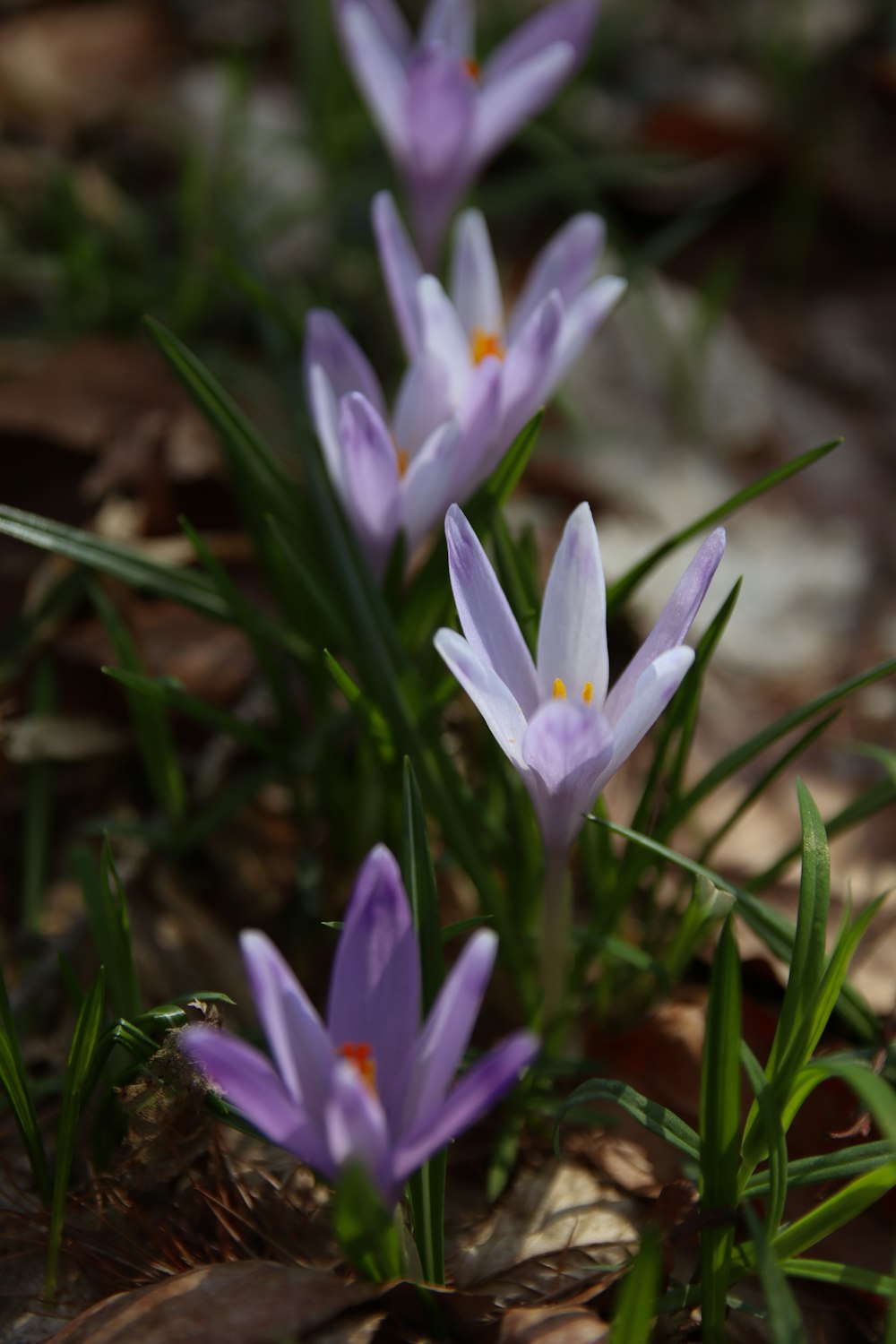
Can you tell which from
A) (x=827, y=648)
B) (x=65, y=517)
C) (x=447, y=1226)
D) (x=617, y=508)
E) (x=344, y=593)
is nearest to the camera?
(x=447, y=1226)

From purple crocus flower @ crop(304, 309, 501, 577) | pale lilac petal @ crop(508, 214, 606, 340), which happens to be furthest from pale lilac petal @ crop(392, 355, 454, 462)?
pale lilac petal @ crop(508, 214, 606, 340)

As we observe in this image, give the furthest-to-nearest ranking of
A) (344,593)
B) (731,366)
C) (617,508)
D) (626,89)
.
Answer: (626,89), (731,366), (617,508), (344,593)

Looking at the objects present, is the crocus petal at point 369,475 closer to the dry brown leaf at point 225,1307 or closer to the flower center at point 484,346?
the flower center at point 484,346

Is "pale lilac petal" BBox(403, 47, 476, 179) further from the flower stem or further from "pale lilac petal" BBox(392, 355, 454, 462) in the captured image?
the flower stem

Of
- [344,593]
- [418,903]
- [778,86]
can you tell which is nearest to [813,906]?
[418,903]

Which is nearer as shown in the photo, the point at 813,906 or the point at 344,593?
the point at 813,906

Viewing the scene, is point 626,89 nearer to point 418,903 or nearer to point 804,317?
point 804,317
